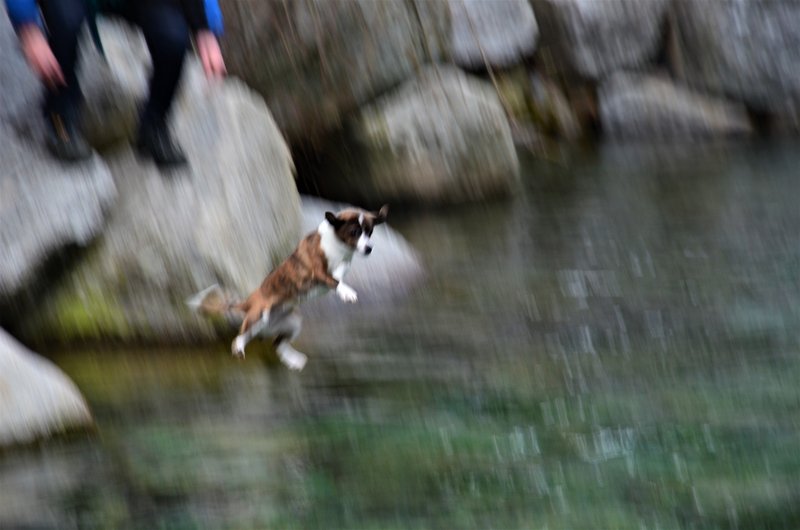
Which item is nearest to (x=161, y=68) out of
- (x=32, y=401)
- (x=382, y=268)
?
(x=382, y=268)

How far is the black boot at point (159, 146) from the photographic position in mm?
5988

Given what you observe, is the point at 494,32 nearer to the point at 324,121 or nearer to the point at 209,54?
the point at 324,121

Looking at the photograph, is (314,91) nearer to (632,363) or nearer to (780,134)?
(632,363)

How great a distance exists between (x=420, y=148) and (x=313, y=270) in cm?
401

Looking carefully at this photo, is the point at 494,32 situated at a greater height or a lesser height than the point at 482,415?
lesser

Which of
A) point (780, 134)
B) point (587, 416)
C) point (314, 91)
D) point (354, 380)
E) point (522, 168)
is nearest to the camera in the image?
point (587, 416)

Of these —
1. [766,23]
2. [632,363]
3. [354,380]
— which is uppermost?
[354,380]

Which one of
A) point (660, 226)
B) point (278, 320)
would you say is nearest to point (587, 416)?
point (278, 320)

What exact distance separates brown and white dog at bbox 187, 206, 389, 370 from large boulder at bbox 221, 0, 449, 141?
3181mm

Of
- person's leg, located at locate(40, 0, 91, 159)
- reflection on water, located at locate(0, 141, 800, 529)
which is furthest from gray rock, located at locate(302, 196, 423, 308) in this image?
person's leg, located at locate(40, 0, 91, 159)

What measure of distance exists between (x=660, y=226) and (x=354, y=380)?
4048mm

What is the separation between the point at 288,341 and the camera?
551 cm

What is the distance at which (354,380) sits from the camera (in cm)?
529

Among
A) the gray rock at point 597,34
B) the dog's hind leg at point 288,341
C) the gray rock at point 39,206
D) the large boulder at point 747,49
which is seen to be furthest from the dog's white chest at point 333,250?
the large boulder at point 747,49
